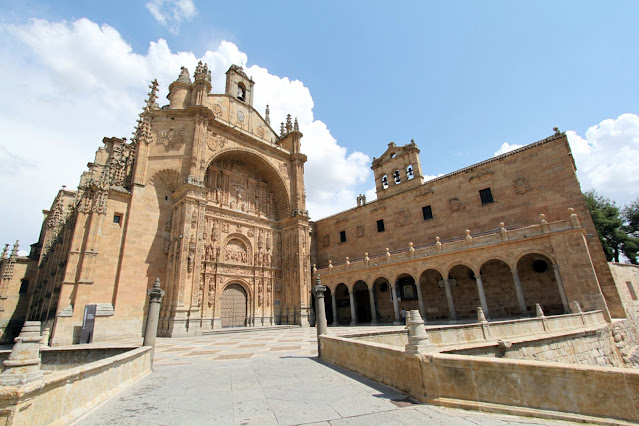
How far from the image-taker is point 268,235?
26969 millimetres

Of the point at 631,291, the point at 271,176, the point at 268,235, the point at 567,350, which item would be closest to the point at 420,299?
the point at 567,350

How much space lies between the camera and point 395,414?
4.05 m

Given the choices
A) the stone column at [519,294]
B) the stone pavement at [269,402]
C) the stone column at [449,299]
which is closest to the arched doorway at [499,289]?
the stone column at [519,294]

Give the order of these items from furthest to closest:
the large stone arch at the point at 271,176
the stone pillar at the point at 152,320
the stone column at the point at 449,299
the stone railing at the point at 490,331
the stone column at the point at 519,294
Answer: the large stone arch at the point at 271,176 → the stone column at the point at 449,299 → the stone column at the point at 519,294 → the stone railing at the point at 490,331 → the stone pillar at the point at 152,320

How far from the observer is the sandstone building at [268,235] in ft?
55.8

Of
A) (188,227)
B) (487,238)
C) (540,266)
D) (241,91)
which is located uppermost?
(241,91)

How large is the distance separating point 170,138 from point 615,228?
135 feet

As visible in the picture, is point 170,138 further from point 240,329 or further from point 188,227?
point 240,329

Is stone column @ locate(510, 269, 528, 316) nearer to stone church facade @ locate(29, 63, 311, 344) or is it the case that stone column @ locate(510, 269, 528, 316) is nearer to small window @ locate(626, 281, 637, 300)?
small window @ locate(626, 281, 637, 300)

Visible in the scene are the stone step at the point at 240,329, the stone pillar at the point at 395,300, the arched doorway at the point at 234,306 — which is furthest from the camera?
the arched doorway at the point at 234,306

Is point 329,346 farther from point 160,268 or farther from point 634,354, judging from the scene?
point 634,354

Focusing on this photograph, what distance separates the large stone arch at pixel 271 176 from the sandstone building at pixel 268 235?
12cm

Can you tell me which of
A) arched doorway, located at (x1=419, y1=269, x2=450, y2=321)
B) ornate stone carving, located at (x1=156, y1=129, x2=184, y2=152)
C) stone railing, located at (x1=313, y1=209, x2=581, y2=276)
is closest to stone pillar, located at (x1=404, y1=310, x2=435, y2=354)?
stone railing, located at (x1=313, y1=209, x2=581, y2=276)

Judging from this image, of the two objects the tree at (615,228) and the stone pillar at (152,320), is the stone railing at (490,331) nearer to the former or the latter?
the stone pillar at (152,320)
